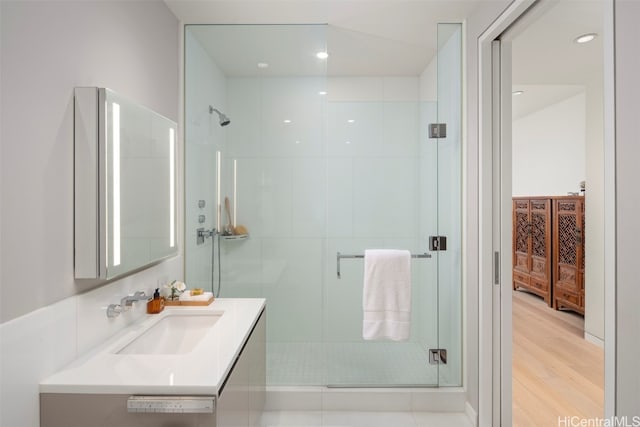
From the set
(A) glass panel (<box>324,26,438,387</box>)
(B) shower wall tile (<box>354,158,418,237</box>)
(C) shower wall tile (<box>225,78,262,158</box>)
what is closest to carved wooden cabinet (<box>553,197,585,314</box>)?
(A) glass panel (<box>324,26,438,387</box>)

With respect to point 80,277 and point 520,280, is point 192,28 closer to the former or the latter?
point 80,277

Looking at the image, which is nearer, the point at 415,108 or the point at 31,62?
the point at 31,62

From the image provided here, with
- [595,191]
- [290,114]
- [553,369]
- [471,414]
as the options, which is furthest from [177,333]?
[553,369]

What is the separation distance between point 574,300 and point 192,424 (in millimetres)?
2601

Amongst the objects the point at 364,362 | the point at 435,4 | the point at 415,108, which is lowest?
the point at 364,362

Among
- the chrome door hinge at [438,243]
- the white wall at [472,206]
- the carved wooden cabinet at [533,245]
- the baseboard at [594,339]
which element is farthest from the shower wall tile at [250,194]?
the baseboard at [594,339]

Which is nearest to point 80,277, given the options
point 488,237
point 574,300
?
point 488,237

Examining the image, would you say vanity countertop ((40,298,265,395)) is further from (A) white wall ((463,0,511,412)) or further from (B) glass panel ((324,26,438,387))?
(A) white wall ((463,0,511,412))

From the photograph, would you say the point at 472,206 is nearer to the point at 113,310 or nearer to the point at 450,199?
the point at 450,199

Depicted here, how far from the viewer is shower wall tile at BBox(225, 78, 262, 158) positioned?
7.87 feet

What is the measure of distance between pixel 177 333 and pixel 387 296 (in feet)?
4.23

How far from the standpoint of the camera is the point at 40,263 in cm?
120

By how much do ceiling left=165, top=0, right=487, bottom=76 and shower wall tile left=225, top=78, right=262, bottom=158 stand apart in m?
0.09

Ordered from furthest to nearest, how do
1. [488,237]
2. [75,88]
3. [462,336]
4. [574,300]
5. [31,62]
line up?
[574,300]
[462,336]
[488,237]
[75,88]
[31,62]
